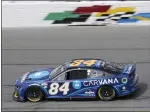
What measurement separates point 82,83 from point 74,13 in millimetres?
11242

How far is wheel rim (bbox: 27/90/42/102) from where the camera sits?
1344 cm

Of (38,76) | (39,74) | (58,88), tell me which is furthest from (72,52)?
(58,88)

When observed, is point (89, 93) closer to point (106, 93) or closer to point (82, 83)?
point (82, 83)

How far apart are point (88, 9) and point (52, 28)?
221 centimetres

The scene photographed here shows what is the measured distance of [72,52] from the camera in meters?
19.4

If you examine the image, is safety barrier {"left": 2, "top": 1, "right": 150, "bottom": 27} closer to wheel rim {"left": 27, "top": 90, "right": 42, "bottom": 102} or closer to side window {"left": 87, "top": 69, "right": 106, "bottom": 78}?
side window {"left": 87, "top": 69, "right": 106, "bottom": 78}

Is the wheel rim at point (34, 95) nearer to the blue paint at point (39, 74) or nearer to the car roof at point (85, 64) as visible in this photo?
the blue paint at point (39, 74)

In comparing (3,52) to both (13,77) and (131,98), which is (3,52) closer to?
(13,77)

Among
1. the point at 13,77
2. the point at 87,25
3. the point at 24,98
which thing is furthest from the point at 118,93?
the point at 87,25

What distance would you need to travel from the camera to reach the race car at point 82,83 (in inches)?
513

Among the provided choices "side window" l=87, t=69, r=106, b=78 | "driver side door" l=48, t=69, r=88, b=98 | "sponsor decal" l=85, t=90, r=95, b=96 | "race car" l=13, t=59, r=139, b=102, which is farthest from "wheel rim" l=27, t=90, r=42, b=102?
"side window" l=87, t=69, r=106, b=78

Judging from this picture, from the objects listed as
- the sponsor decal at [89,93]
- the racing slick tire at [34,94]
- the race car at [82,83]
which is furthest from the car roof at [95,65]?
the racing slick tire at [34,94]

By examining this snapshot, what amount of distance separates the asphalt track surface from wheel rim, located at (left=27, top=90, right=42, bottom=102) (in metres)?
0.18

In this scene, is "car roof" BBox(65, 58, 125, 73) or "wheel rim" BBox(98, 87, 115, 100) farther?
"car roof" BBox(65, 58, 125, 73)
